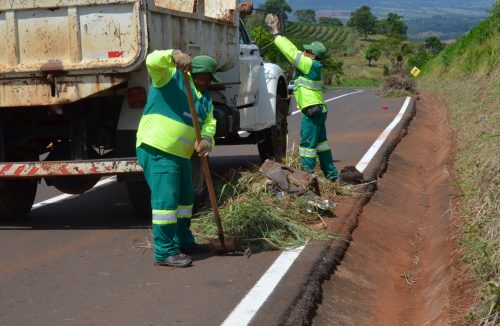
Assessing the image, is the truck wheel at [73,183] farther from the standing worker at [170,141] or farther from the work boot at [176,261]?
the work boot at [176,261]

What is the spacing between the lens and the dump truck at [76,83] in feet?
25.8

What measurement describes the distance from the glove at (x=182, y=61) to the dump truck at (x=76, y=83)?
137 centimetres

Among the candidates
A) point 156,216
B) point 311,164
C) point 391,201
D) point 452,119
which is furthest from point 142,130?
point 452,119

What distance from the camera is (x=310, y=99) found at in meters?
10.3

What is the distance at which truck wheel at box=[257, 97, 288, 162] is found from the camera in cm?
1208

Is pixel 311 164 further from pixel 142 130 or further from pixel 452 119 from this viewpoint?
pixel 452 119

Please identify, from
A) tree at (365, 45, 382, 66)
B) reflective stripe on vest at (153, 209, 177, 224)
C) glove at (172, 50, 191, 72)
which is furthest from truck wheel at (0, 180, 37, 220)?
tree at (365, 45, 382, 66)

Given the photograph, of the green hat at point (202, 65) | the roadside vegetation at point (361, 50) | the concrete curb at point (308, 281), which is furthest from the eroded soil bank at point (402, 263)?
the roadside vegetation at point (361, 50)

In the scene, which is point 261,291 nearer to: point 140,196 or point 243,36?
point 140,196

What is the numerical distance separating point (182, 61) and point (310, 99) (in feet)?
13.3

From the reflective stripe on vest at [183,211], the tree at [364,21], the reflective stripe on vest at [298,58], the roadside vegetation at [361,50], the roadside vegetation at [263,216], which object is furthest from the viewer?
the tree at [364,21]

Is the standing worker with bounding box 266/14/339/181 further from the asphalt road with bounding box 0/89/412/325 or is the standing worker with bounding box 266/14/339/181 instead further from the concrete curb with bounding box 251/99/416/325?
the asphalt road with bounding box 0/89/412/325

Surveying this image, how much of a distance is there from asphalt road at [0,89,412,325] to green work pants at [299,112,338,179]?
2.30 metres

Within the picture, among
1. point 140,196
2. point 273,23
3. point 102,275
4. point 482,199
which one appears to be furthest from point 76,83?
point 482,199
